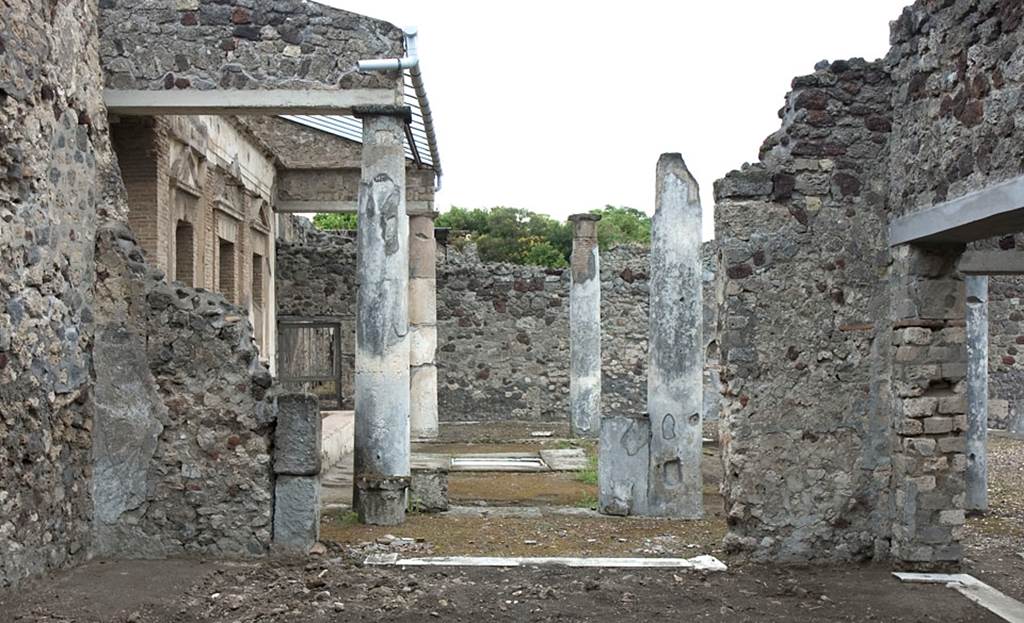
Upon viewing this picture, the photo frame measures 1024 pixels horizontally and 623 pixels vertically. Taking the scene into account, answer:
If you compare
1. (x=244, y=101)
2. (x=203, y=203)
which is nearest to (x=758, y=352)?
(x=244, y=101)

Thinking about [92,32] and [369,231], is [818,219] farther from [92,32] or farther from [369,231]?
[92,32]

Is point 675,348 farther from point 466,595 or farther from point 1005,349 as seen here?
point 1005,349

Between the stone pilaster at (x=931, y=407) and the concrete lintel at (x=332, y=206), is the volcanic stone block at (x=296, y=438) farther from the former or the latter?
the concrete lintel at (x=332, y=206)

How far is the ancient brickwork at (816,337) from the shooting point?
7.36 metres

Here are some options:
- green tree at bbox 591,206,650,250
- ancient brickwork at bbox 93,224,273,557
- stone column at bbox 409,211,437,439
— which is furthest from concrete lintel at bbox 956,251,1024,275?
green tree at bbox 591,206,650,250

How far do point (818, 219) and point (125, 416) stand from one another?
481 centimetres

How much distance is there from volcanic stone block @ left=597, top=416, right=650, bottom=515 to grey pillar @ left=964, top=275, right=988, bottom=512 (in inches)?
111

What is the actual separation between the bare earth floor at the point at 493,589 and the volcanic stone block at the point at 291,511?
187 mm

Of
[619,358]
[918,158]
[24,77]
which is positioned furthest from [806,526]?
[619,358]

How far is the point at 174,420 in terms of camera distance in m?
7.48

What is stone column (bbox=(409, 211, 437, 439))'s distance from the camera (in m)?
16.1

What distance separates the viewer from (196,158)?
1180 centimetres

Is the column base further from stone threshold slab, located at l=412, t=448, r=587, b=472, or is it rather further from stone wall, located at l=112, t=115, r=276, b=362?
stone threshold slab, located at l=412, t=448, r=587, b=472

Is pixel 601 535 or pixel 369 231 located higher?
pixel 369 231
